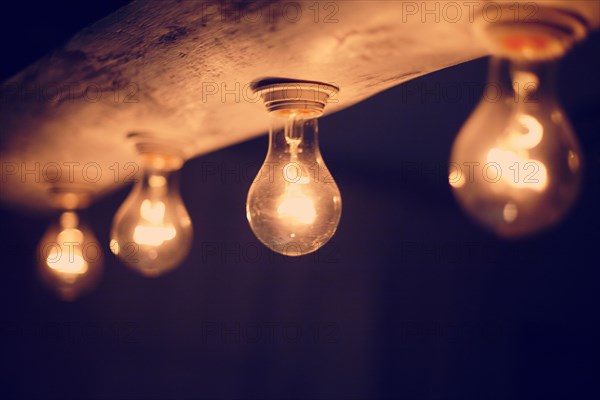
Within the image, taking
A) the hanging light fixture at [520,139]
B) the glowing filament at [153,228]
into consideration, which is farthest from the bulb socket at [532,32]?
the glowing filament at [153,228]

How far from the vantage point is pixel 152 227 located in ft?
5.35

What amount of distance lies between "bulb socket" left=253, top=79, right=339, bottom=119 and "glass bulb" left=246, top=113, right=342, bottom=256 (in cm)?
9

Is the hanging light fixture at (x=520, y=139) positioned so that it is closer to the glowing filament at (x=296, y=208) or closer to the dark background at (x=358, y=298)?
the glowing filament at (x=296, y=208)

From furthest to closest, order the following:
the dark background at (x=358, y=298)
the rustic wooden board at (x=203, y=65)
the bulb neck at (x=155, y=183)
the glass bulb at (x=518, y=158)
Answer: the dark background at (x=358, y=298), the bulb neck at (x=155, y=183), the rustic wooden board at (x=203, y=65), the glass bulb at (x=518, y=158)

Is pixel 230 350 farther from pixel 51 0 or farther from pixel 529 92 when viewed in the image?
pixel 529 92

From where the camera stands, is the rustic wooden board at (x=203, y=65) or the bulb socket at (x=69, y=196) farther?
the bulb socket at (x=69, y=196)

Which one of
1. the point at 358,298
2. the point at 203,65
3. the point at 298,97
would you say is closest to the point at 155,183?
the point at 203,65

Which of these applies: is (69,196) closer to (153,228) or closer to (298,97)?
(153,228)

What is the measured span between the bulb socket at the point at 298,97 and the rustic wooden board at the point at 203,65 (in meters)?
0.02

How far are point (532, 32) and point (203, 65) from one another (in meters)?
0.65

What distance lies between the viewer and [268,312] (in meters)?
3.63

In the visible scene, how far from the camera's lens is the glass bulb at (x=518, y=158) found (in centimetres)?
74

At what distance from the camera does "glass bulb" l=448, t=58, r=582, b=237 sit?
2.43 ft

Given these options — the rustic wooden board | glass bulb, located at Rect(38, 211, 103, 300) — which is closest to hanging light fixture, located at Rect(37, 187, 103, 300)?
glass bulb, located at Rect(38, 211, 103, 300)
